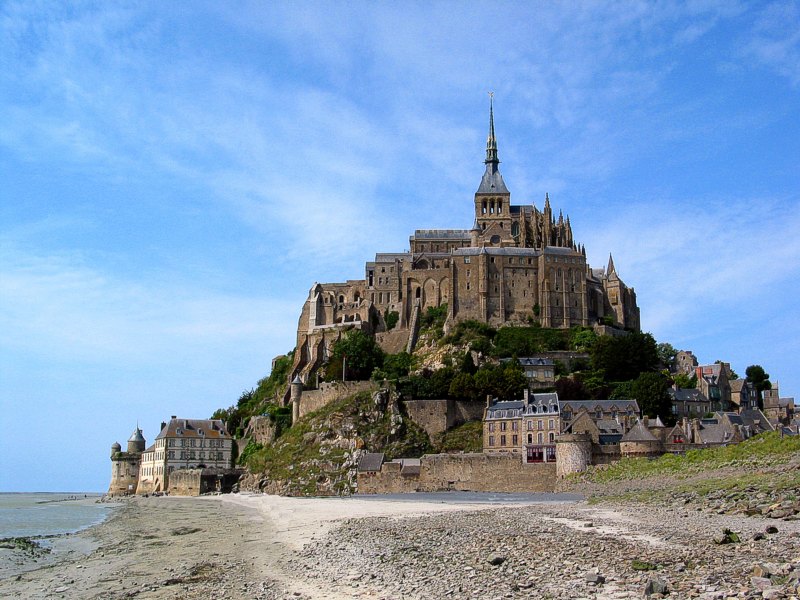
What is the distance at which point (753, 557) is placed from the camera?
14086mm

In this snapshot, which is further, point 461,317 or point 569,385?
point 461,317

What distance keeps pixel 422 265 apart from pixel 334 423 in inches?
1157

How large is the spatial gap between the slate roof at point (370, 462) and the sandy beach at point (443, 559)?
23.7 metres

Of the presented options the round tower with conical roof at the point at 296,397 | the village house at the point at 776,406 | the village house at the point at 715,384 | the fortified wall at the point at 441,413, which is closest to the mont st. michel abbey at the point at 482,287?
the round tower with conical roof at the point at 296,397

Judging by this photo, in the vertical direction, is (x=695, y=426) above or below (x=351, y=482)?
above

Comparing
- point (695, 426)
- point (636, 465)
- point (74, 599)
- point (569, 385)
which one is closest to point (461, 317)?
point (569, 385)

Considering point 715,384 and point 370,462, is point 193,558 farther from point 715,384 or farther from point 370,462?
point 715,384

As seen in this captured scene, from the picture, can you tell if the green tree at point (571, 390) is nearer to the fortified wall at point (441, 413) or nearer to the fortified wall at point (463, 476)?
the fortified wall at point (441, 413)

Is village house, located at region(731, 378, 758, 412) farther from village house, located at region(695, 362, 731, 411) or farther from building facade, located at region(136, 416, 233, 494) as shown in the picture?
building facade, located at region(136, 416, 233, 494)

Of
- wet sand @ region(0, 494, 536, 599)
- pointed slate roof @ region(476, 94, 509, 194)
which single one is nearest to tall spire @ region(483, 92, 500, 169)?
pointed slate roof @ region(476, 94, 509, 194)

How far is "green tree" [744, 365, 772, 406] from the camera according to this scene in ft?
262

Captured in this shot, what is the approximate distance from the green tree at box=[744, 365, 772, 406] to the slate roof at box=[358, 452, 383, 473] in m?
40.8

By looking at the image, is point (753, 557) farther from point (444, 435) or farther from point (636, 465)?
point (444, 435)

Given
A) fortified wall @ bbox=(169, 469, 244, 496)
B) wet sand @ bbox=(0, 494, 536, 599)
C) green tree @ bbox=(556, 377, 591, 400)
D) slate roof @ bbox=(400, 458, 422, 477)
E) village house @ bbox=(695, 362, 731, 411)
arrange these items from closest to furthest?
wet sand @ bbox=(0, 494, 536, 599) → slate roof @ bbox=(400, 458, 422, 477) → green tree @ bbox=(556, 377, 591, 400) → village house @ bbox=(695, 362, 731, 411) → fortified wall @ bbox=(169, 469, 244, 496)
